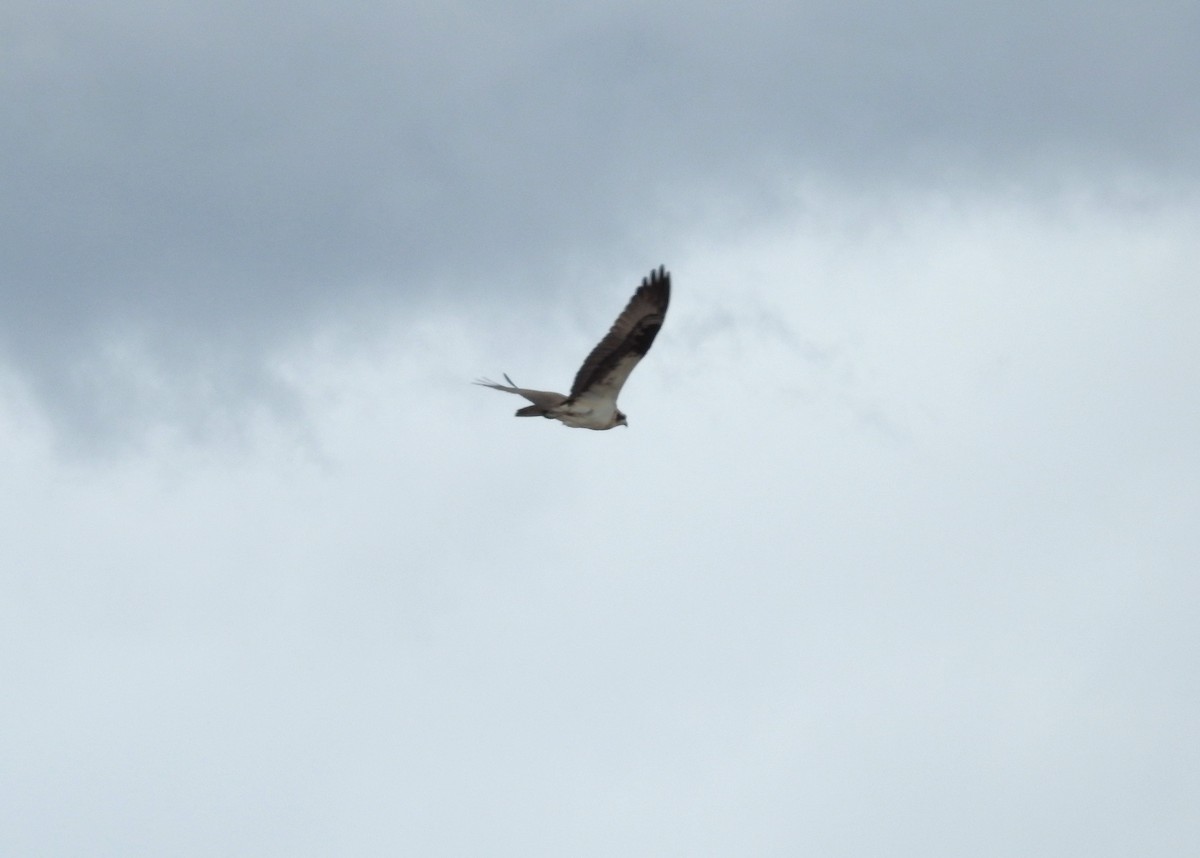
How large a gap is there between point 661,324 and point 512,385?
6004mm

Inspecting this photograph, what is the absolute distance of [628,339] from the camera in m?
105

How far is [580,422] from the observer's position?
108 m

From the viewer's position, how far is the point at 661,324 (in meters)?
105

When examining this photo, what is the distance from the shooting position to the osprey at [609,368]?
10481cm

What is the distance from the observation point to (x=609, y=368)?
348 ft

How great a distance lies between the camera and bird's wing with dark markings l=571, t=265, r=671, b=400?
105 metres

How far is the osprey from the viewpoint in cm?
10481

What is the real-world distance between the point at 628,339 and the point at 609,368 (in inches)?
49.5

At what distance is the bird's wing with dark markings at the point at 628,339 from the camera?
105 meters

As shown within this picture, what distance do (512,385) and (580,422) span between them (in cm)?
254

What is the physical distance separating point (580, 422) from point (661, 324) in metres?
4.92

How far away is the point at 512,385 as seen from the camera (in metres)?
108
